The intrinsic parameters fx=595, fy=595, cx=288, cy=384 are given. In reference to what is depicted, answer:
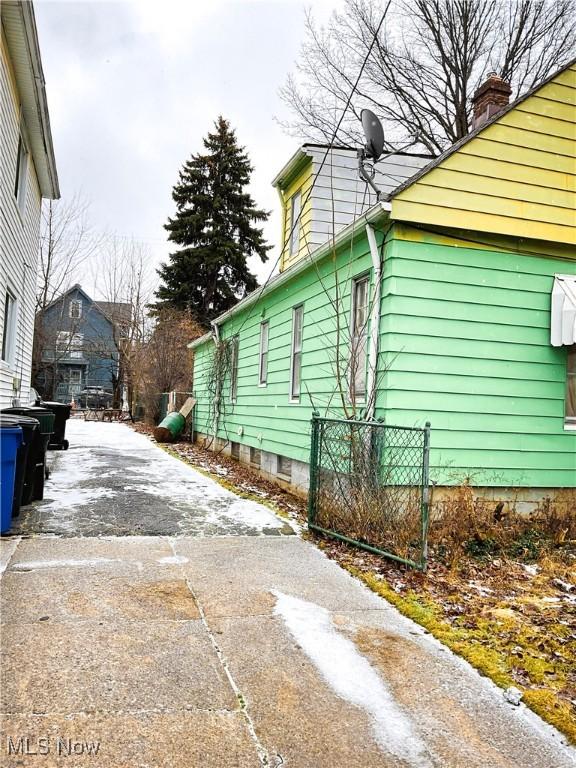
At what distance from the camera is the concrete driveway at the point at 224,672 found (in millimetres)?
2559

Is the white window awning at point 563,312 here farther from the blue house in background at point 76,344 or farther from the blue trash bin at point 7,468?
the blue house in background at point 76,344

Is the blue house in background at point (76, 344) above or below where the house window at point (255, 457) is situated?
above

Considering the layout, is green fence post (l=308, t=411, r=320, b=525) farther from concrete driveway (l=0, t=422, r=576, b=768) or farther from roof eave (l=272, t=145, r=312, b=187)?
roof eave (l=272, t=145, r=312, b=187)

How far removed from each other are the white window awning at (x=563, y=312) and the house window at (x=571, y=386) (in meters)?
0.56

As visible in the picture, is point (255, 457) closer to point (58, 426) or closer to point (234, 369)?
point (234, 369)

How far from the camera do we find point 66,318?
3192 centimetres

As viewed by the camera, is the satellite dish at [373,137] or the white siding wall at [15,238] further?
the white siding wall at [15,238]

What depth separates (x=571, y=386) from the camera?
744 centimetres

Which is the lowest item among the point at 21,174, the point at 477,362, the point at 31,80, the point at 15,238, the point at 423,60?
the point at 477,362

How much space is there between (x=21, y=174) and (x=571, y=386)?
361 inches

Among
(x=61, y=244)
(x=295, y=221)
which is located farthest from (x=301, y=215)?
(x=61, y=244)

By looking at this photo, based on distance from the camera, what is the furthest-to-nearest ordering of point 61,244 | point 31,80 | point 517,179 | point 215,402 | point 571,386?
point 61,244
point 215,402
point 31,80
point 571,386
point 517,179

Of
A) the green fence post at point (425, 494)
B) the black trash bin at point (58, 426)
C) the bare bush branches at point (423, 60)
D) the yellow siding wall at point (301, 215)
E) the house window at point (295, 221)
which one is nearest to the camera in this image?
the green fence post at point (425, 494)

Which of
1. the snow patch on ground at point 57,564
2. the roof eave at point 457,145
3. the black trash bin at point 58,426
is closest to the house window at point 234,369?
the black trash bin at point 58,426
